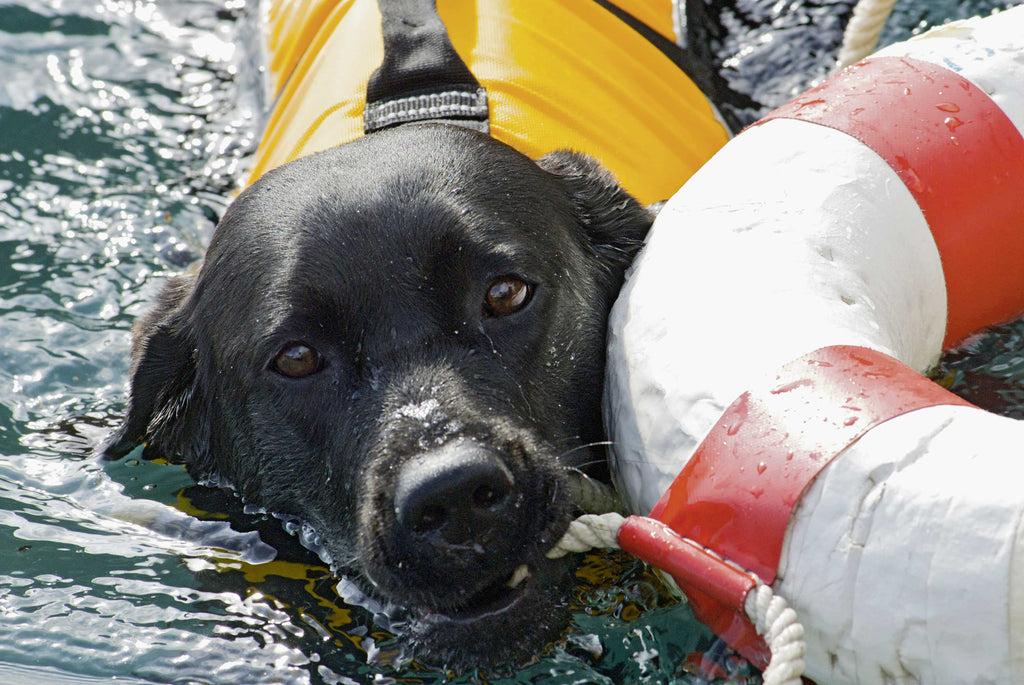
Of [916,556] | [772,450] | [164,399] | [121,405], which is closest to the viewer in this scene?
[916,556]

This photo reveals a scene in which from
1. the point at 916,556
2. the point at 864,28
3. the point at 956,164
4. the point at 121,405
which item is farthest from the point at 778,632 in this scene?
the point at 121,405

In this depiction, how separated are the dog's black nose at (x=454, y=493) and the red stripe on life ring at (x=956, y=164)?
3.84 feet

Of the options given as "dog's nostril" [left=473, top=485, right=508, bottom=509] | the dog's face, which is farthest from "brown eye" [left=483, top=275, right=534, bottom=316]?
"dog's nostril" [left=473, top=485, right=508, bottom=509]

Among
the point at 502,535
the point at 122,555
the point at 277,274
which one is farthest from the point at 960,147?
the point at 122,555

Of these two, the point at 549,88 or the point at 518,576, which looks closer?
the point at 518,576

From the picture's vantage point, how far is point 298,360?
269 centimetres

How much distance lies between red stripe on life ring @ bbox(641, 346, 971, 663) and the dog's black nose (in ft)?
1.16

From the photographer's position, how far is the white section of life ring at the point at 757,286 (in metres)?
2.10

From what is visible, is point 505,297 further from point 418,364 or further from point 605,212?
point 605,212

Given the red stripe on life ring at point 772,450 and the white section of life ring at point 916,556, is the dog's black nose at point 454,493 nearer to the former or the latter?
the red stripe on life ring at point 772,450

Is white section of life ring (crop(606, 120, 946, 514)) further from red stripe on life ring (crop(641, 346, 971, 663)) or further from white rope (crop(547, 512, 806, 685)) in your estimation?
white rope (crop(547, 512, 806, 685))

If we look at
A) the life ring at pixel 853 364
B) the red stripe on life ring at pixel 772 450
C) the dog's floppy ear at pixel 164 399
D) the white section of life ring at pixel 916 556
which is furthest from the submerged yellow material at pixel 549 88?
the white section of life ring at pixel 916 556

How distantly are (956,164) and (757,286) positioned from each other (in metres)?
0.72

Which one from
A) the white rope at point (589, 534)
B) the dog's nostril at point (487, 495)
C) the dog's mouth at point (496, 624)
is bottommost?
the dog's mouth at point (496, 624)
